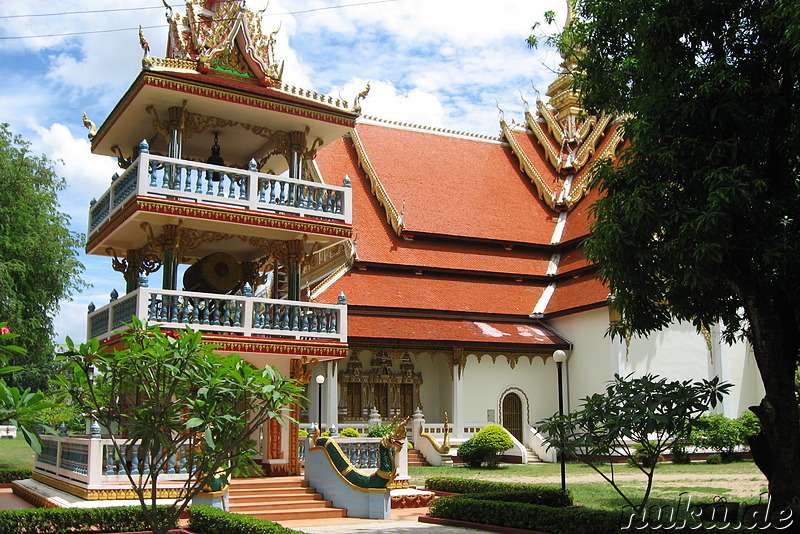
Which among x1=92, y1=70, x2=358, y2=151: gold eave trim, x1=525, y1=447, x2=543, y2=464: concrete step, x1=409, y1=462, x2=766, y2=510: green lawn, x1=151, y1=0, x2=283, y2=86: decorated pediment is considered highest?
x1=151, y1=0, x2=283, y2=86: decorated pediment

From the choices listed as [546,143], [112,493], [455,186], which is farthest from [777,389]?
[546,143]

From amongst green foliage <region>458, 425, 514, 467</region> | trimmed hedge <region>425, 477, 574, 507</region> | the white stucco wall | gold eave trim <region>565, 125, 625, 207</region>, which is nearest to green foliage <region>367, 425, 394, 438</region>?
green foliage <region>458, 425, 514, 467</region>

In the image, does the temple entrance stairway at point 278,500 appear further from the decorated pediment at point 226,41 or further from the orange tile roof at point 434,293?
the orange tile roof at point 434,293

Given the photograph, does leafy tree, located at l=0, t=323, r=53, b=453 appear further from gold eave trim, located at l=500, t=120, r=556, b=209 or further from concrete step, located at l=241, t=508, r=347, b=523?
gold eave trim, located at l=500, t=120, r=556, b=209

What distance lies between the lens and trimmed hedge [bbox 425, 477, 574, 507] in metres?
12.6

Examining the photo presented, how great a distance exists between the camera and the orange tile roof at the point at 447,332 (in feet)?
82.1

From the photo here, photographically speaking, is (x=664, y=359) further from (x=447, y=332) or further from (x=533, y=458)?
(x=447, y=332)

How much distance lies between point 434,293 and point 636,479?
1055 centimetres

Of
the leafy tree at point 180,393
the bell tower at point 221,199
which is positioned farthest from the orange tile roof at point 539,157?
the leafy tree at point 180,393

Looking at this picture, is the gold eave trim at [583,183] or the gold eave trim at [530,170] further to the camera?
the gold eave trim at [530,170]

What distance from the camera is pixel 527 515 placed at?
37.6ft

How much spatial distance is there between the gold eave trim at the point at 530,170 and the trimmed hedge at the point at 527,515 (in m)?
20.5

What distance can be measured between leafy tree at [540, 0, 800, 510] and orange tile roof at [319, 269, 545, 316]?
15.4 metres

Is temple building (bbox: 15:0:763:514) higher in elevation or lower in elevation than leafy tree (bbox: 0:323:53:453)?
higher
